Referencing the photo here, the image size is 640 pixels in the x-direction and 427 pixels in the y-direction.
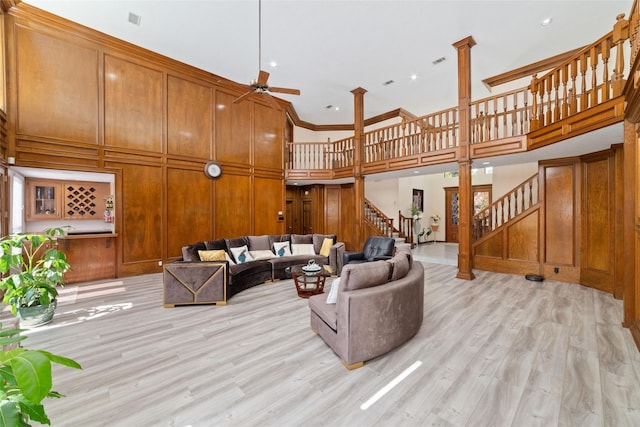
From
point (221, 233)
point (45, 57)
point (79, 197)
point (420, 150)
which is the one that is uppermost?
point (45, 57)

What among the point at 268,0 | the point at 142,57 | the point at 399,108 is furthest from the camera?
the point at 399,108

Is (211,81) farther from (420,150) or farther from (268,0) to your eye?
(420,150)

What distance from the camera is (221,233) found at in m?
7.26

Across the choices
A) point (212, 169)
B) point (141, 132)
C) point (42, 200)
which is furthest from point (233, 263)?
point (42, 200)

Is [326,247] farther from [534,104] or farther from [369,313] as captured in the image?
[534,104]

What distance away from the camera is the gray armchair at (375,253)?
19.1 feet

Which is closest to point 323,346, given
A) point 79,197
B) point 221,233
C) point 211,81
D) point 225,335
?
point 225,335

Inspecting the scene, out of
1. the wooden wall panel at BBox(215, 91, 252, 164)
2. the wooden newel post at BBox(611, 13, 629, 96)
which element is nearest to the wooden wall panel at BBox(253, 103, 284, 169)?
the wooden wall panel at BBox(215, 91, 252, 164)

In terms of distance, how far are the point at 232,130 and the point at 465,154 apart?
5.93 m

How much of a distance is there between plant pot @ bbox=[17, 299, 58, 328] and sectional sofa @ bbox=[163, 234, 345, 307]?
4.39 feet

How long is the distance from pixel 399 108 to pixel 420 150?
3607 mm

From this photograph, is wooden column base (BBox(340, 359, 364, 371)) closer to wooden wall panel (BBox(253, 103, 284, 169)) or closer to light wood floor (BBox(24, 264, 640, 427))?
light wood floor (BBox(24, 264, 640, 427))

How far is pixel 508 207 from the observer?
6219mm

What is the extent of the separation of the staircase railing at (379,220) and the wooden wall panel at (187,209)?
5044mm
